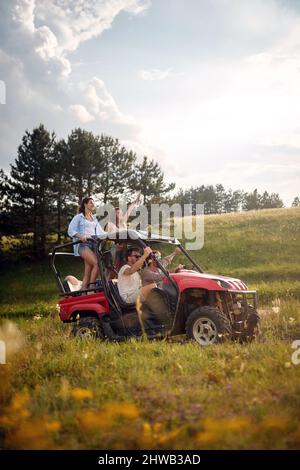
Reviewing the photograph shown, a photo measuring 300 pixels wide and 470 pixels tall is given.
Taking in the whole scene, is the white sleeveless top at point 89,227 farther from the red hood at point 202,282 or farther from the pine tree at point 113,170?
the pine tree at point 113,170

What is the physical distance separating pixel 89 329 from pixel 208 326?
88.3 inches

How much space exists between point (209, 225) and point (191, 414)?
32063 millimetres

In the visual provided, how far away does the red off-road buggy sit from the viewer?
22.6ft

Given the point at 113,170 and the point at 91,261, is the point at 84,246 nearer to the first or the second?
the point at 91,261

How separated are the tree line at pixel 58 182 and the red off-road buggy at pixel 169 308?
72.3ft

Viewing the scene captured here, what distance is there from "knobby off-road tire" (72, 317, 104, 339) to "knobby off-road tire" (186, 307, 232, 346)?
1.77 m

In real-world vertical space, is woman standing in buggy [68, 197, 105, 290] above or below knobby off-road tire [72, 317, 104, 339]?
above

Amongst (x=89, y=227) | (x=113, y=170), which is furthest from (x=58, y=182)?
(x=89, y=227)

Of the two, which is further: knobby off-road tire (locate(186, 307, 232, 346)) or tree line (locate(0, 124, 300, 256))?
tree line (locate(0, 124, 300, 256))

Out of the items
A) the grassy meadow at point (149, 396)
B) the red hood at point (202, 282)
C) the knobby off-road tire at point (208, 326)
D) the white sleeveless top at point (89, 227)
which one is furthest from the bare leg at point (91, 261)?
the knobby off-road tire at point (208, 326)

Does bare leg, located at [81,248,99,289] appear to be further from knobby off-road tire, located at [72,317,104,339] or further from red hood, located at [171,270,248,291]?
red hood, located at [171,270,248,291]

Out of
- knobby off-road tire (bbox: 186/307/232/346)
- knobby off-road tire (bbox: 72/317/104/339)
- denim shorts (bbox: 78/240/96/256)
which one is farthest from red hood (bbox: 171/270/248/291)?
denim shorts (bbox: 78/240/96/256)

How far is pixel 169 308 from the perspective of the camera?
7.17 metres

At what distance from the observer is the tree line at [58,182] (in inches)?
1187
